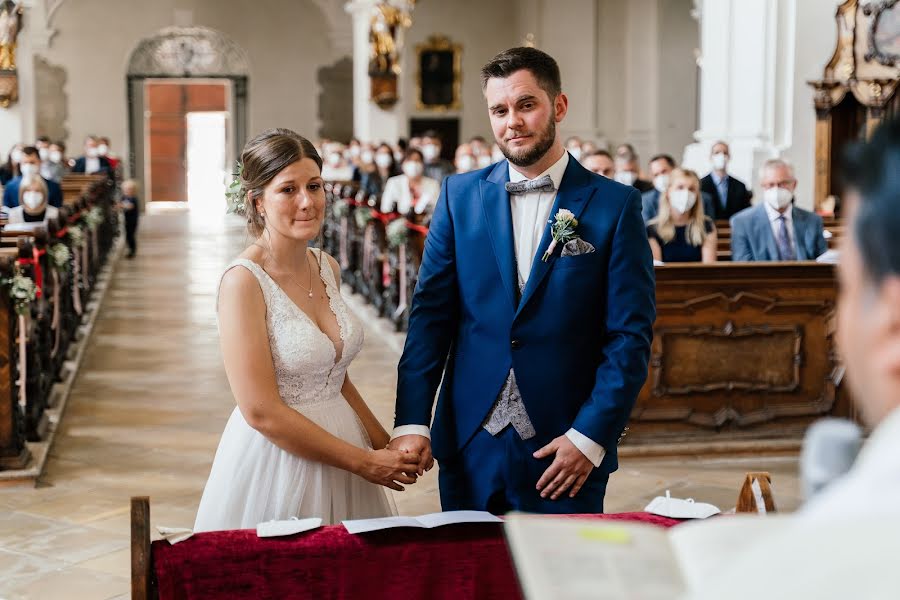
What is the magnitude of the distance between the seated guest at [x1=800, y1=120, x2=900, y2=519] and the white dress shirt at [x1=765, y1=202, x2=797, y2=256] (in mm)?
6798

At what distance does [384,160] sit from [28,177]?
5.50 m

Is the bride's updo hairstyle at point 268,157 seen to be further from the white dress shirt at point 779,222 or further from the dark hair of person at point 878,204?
the white dress shirt at point 779,222

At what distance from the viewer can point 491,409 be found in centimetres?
271

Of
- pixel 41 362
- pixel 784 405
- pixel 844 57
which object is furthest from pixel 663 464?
pixel 844 57

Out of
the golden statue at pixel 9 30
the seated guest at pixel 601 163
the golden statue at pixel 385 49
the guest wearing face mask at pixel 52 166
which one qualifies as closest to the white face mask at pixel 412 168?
the seated guest at pixel 601 163

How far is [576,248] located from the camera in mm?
2646

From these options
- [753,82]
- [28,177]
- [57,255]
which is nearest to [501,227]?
[57,255]

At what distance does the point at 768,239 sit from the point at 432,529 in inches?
212

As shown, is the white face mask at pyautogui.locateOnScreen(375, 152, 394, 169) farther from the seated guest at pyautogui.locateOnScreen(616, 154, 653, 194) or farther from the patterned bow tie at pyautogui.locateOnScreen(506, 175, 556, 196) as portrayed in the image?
the patterned bow tie at pyautogui.locateOnScreen(506, 175, 556, 196)

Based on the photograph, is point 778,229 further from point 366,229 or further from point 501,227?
point 366,229

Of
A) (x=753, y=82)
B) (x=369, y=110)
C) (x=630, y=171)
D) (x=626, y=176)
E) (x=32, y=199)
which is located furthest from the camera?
(x=369, y=110)

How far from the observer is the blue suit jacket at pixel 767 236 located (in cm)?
744

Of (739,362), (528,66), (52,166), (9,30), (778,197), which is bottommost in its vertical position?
(739,362)

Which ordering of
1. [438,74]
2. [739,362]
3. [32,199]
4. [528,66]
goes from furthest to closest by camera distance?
[438,74] → [32,199] → [739,362] → [528,66]
